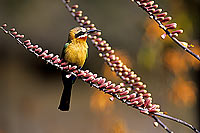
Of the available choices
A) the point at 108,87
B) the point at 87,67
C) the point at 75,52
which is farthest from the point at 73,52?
the point at 87,67

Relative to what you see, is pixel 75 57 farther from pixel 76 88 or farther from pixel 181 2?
pixel 181 2

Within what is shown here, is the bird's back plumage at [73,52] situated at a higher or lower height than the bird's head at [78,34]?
lower

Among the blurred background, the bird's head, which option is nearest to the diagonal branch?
the bird's head

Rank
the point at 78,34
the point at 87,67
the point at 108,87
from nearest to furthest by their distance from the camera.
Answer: the point at 108,87 < the point at 78,34 < the point at 87,67

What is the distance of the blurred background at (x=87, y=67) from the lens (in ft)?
9.45

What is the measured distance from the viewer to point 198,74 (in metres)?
3.63

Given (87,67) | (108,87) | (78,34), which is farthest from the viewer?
(87,67)

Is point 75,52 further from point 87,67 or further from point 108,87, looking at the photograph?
point 87,67

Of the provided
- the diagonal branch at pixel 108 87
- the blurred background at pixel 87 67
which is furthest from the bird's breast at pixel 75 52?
the blurred background at pixel 87 67

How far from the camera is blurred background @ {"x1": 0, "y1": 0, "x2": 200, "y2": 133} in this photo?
9.45 ft

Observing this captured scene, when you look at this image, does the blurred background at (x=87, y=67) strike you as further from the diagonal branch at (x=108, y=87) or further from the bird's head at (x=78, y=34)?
Result: the diagonal branch at (x=108, y=87)

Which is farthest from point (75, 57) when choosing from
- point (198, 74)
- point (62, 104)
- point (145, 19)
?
point (198, 74)

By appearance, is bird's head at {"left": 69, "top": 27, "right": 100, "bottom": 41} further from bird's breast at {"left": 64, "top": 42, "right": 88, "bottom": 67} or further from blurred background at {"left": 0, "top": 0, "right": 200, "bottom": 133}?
blurred background at {"left": 0, "top": 0, "right": 200, "bottom": 133}

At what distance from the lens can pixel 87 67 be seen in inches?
117
